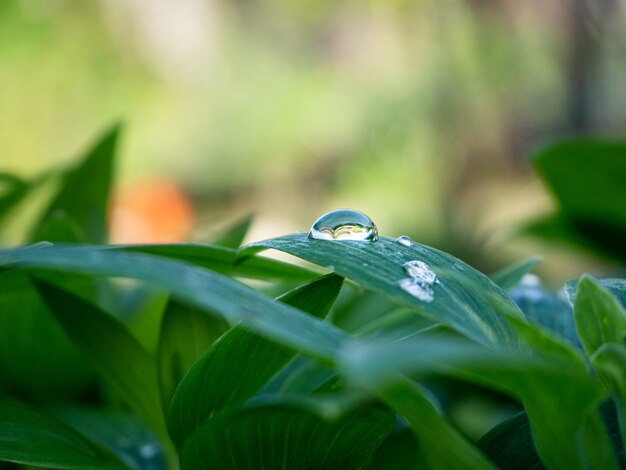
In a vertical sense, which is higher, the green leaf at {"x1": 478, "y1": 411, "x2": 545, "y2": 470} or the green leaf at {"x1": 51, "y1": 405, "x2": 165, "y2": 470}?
the green leaf at {"x1": 478, "y1": 411, "x2": 545, "y2": 470}

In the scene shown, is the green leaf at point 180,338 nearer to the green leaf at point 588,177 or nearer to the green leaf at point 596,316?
the green leaf at point 596,316

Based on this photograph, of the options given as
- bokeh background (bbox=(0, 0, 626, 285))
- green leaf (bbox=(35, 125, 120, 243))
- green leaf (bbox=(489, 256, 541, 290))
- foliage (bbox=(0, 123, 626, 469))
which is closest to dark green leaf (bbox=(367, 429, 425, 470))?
foliage (bbox=(0, 123, 626, 469))

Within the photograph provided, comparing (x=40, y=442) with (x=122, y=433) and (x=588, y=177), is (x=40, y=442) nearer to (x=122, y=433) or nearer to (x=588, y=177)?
(x=122, y=433)

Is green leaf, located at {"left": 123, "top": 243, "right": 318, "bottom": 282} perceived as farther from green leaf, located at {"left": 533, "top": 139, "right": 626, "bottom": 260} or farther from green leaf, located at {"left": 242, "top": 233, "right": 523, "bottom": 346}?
green leaf, located at {"left": 533, "top": 139, "right": 626, "bottom": 260}

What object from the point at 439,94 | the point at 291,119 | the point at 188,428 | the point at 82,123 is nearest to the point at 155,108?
the point at 82,123

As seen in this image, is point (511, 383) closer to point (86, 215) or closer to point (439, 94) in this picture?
point (86, 215)

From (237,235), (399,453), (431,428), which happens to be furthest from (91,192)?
(431,428)
